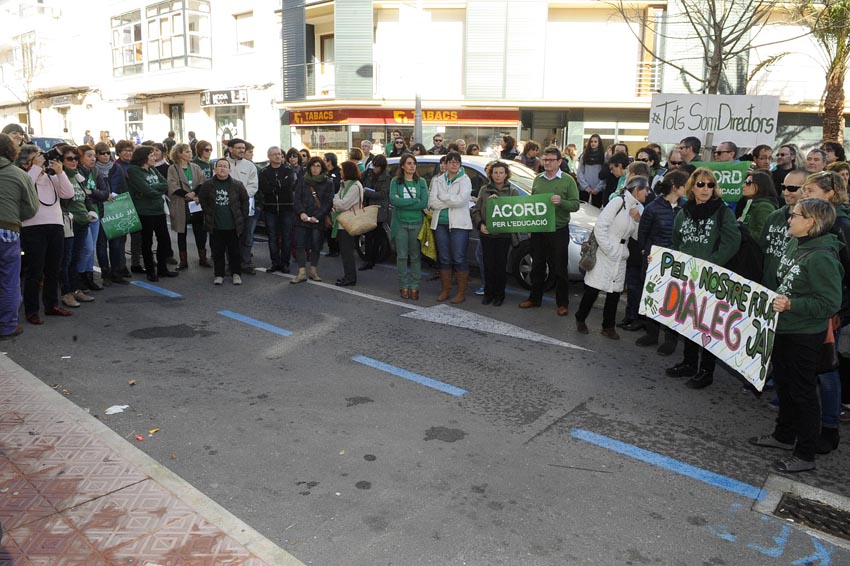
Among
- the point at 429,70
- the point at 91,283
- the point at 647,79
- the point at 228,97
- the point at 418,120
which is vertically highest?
the point at 429,70

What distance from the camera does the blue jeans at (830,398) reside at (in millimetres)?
4602

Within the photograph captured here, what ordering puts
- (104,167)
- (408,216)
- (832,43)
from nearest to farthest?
(408,216), (104,167), (832,43)

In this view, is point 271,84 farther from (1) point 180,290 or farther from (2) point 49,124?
(2) point 49,124

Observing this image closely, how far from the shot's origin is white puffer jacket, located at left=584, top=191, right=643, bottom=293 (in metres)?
7.05

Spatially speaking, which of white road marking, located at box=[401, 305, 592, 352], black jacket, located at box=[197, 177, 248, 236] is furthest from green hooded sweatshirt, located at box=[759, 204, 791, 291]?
black jacket, located at box=[197, 177, 248, 236]

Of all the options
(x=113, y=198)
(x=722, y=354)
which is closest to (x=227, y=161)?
(x=113, y=198)

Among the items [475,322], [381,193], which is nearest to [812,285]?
[475,322]

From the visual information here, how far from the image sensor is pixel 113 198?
905 centimetres

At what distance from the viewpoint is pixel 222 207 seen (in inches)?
367

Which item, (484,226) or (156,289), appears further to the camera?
(156,289)

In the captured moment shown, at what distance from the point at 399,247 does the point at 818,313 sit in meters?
5.29

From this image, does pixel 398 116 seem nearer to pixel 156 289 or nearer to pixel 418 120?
pixel 418 120

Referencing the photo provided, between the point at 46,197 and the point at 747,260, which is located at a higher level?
the point at 46,197

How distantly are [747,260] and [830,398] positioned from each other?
1.33 m
